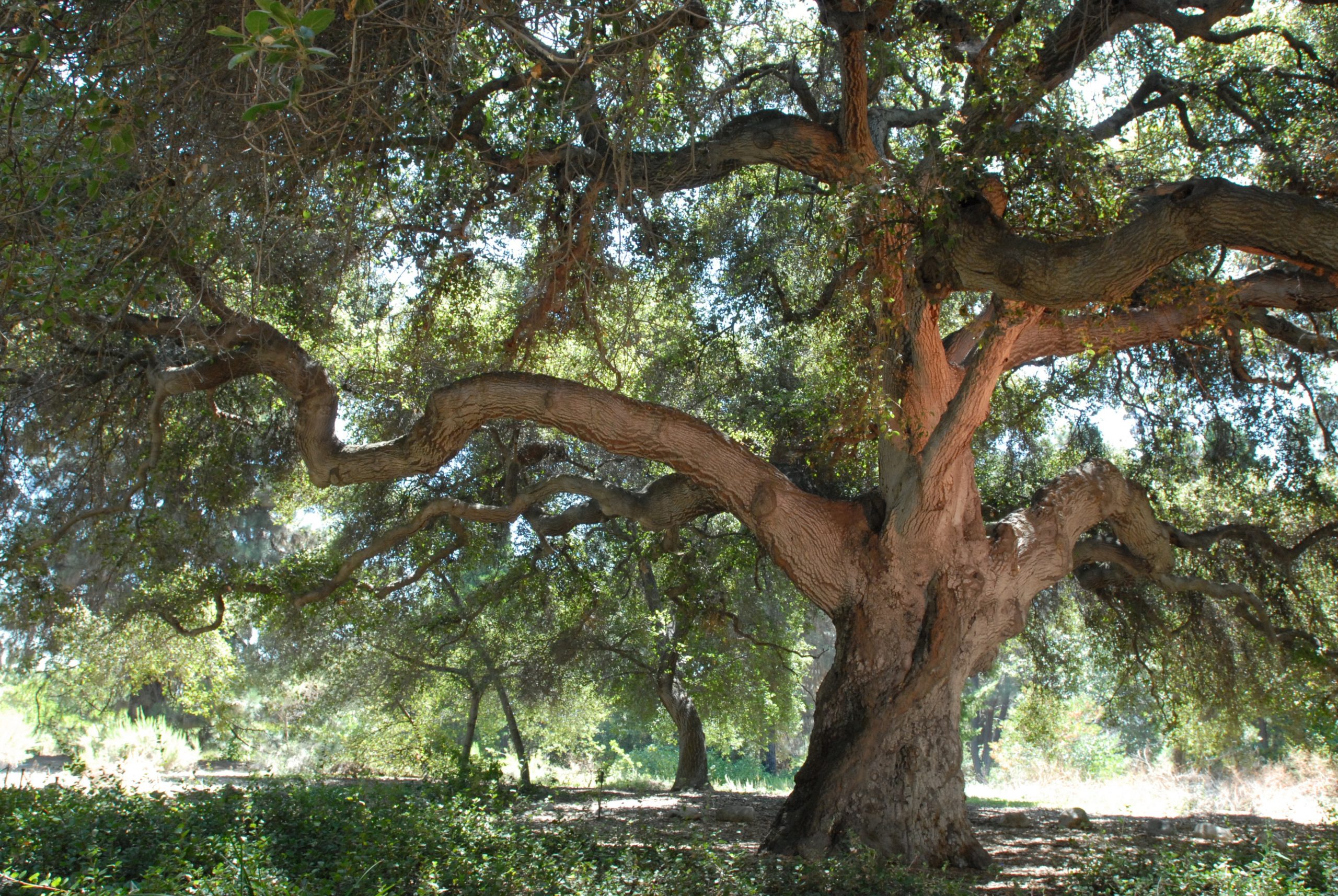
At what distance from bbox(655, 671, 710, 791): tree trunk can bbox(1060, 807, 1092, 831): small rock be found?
203 inches

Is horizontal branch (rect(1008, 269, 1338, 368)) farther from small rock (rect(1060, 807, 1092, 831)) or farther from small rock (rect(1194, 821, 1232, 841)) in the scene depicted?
small rock (rect(1060, 807, 1092, 831))

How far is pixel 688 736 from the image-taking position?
13.4 metres

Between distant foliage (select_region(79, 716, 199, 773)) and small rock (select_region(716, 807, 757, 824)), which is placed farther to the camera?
distant foliage (select_region(79, 716, 199, 773))

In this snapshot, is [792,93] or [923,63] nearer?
[923,63]

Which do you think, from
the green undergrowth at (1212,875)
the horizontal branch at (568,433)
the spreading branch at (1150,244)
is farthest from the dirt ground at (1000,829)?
the spreading branch at (1150,244)

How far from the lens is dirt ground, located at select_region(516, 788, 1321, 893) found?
593 centimetres

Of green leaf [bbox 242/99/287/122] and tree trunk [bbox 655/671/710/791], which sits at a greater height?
green leaf [bbox 242/99/287/122]

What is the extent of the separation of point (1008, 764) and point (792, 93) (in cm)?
1970

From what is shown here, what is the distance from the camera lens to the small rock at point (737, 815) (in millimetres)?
8618

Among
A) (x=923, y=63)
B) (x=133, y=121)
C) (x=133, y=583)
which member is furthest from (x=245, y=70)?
(x=133, y=583)

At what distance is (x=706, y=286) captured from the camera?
1055 centimetres

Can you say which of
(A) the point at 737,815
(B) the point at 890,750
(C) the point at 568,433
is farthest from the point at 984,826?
(C) the point at 568,433

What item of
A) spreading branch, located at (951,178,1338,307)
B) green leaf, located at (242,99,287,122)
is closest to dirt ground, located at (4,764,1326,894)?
spreading branch, located at (951,178,1338,307)

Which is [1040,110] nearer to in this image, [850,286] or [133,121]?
[850,286]
